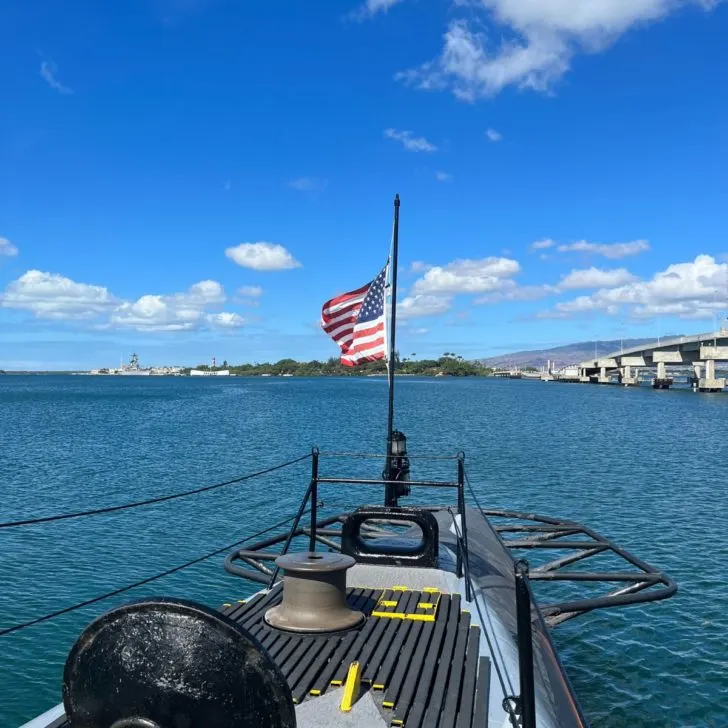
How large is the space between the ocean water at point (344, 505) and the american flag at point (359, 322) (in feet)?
16.6

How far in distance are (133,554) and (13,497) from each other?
39.4 feet

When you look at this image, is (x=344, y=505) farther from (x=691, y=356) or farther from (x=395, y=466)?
(x=691, y=356)

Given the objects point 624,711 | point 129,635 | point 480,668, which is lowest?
point 624,711

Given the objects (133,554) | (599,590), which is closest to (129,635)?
(599,590)

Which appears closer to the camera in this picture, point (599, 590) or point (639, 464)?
point (599, 590)

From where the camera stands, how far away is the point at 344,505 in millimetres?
14938

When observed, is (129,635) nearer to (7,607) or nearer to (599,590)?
(7,607)

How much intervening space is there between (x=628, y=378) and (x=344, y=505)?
642ft

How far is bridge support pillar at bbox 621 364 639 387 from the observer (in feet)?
638

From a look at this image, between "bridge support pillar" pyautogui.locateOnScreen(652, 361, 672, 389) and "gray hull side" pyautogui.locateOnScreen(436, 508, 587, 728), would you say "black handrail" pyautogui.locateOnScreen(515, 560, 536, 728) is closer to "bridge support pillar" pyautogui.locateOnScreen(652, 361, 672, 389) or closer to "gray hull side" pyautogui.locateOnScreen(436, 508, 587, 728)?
"gray hull side" pyautogui.locateOnScreen(436, 508, 587, 728)

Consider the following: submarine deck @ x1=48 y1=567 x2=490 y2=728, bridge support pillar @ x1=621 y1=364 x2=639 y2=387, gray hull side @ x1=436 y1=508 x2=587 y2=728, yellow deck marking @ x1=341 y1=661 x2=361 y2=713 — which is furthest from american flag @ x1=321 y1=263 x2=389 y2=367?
bridge support pillar @ x1=621 y1=364 x2=639 y2=387

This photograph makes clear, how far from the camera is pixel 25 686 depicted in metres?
12.8

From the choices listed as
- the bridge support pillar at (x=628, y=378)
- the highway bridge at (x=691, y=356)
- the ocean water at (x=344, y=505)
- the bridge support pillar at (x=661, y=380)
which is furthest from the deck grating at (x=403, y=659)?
the bridge support pillar at (x=628, y=378)

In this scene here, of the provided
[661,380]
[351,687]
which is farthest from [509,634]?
[661,380]
